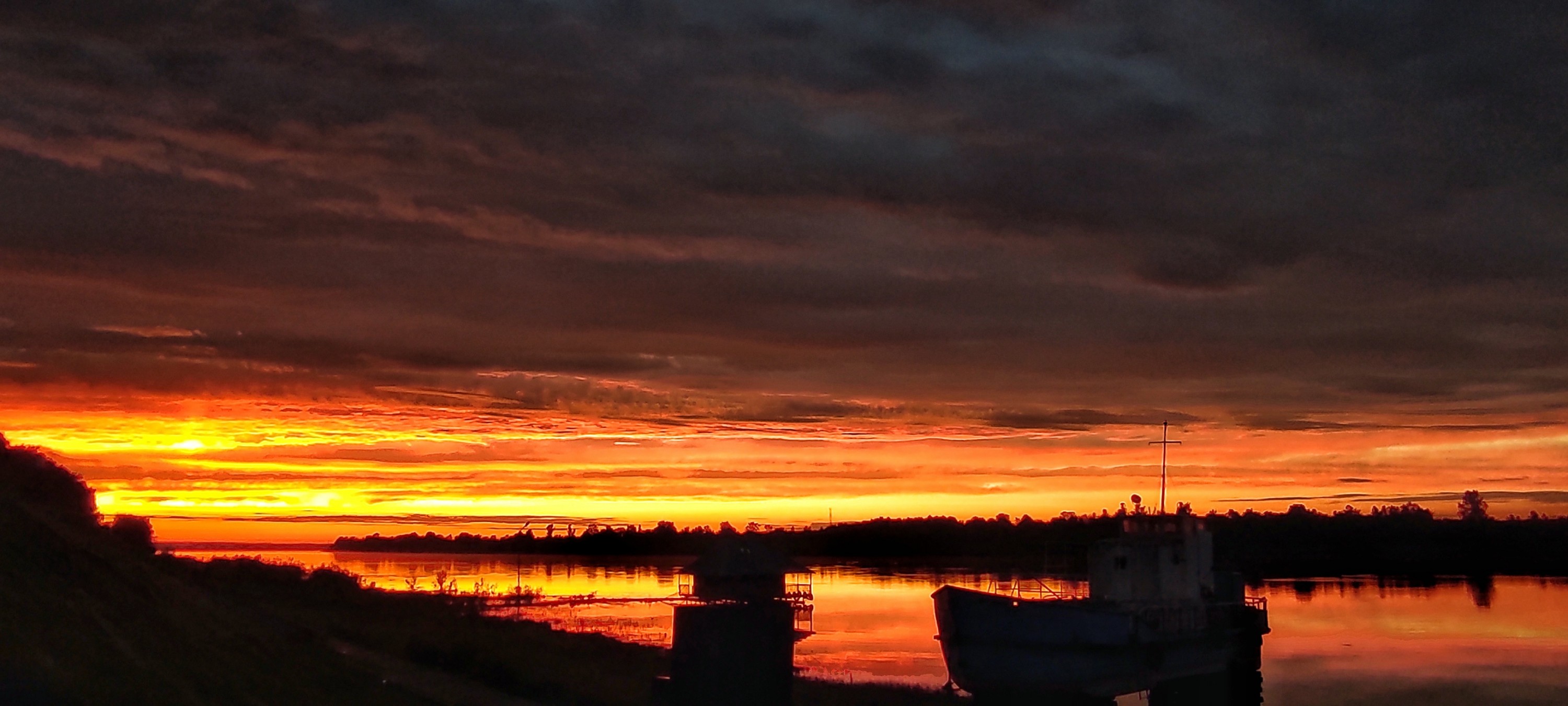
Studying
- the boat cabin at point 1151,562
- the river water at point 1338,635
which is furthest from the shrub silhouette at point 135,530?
the boat cabin at point 1151,562

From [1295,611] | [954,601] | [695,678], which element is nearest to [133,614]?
[695,678]

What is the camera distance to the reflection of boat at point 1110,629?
41094 millimetres

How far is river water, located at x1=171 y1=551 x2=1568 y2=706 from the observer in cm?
5344

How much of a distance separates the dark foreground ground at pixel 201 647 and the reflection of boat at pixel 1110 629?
2.60 metres

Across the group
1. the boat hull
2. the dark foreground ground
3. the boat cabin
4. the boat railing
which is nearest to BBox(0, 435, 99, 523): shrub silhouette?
the dark foreground ground

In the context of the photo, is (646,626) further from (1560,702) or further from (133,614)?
(133,614)

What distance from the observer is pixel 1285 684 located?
55281 mm

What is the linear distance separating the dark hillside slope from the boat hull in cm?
2076

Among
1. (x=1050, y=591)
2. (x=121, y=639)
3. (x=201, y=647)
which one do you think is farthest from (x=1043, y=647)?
(x=121, y=639)

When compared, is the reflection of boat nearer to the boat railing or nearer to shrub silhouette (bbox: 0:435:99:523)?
the boat railing

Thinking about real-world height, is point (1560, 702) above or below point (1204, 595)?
below

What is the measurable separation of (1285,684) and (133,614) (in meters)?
48.6

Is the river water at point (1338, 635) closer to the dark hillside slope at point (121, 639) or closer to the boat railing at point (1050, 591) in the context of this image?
the boat railing at point (1050, 591)

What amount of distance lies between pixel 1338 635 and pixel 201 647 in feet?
235
